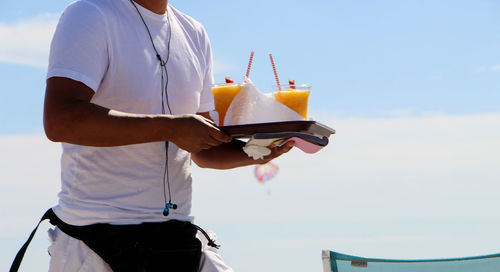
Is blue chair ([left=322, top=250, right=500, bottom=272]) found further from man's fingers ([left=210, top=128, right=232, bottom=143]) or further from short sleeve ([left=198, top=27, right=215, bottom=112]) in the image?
man's fingers ([left=210, top=128, right=232, bottom=143])

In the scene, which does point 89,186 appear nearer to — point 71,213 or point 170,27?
point 71,213

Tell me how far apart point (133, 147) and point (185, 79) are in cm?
38

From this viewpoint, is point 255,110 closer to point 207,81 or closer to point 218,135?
point 218,135

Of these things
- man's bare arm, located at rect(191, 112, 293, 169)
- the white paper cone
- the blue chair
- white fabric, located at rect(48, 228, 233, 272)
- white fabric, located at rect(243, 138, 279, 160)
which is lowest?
the blue chair

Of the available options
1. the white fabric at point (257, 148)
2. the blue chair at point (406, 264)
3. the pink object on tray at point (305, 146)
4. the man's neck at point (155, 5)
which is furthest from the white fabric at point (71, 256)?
the blue chair at point (406, 264)

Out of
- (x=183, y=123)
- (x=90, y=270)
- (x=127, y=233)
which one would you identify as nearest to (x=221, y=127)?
(x=183, y=123)

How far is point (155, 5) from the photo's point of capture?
296cm

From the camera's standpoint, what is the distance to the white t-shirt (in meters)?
2.62

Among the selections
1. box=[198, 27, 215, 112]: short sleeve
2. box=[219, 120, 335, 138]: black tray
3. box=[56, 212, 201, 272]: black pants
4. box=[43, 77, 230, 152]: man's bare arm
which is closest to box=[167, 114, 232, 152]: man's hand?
box=[43, 77, 230, 152]: man's bare arm

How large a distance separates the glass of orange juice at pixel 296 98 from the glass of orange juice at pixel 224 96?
15 centimetres

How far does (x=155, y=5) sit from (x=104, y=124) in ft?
2.28

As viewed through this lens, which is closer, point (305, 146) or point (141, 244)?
point (141, 244)

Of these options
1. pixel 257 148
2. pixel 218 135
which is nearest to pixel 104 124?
pixel 218 135

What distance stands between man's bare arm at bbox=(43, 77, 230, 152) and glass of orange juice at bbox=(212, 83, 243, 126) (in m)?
0.30
